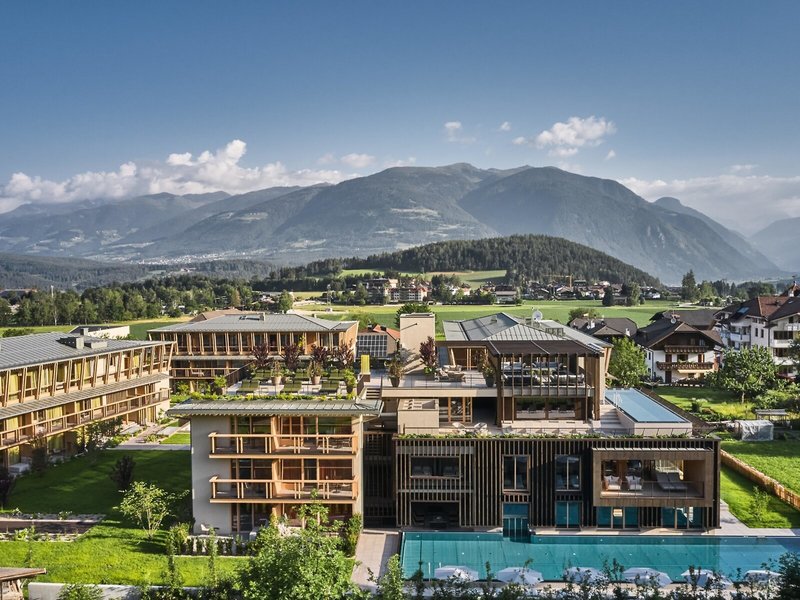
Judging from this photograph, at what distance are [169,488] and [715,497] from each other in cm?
2552

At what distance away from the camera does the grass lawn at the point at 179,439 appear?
133ft

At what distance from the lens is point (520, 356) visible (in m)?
29.1

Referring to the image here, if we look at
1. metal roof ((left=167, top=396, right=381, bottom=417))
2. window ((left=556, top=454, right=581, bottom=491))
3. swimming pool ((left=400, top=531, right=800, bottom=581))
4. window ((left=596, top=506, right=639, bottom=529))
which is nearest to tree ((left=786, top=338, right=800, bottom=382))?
swimming pool ((left=400, top=531, right=800, bottom=581))

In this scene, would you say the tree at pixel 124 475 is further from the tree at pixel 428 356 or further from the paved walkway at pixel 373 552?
the tree at pixel 428 356

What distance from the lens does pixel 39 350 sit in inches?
1478

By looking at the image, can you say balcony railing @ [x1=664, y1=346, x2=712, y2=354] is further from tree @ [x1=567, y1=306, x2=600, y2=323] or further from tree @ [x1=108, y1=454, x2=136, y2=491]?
tree @ [x1=108, y1=454, x2=136, y2=491]

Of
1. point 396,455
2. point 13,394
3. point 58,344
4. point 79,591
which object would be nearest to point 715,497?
point 396,455

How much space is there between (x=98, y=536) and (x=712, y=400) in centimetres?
4792

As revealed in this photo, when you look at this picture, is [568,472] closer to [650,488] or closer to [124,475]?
[650,488]

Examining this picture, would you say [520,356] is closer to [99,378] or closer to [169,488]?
[169,488]

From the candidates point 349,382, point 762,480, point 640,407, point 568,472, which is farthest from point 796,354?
point 349,382

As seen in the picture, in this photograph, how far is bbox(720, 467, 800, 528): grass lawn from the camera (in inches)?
1059

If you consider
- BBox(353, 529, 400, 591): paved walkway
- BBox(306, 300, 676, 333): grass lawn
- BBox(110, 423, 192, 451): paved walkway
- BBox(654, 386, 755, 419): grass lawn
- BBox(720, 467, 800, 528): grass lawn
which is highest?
BBox(306, 300, 676, 333): grass lawn

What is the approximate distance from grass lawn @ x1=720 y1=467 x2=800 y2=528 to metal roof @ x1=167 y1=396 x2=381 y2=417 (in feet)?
58.1
